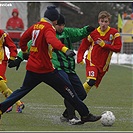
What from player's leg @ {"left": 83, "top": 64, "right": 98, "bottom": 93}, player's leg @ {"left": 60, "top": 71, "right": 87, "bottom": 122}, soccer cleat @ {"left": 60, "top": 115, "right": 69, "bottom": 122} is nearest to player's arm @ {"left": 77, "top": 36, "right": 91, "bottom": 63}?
player's leg @ {"left": 83, "top": 64, "right": 98, "bottom": 93}

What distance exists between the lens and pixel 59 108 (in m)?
11.9

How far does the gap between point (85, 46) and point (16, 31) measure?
15313 mm

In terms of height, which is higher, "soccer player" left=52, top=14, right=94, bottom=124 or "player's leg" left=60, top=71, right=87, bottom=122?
"soccer player" left=52, top=14, right=94, bottom=124

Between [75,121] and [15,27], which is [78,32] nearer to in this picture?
[75,121]

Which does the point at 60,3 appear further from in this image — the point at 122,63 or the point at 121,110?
the point at 121,110

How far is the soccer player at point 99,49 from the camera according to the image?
11.1m

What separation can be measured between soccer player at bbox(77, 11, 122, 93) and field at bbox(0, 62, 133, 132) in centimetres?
69

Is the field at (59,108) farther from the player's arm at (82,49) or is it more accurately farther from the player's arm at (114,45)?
the player's arm at (114,45)

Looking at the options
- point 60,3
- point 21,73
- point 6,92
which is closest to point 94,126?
point 6,92

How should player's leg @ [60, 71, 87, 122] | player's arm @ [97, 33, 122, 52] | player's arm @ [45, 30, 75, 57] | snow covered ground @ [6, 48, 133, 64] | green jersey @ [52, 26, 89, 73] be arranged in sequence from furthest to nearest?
snow covered ground @ [6, 48, 133, 64]
player's arm @ [97, 33, 122, 52]
player's leg @ [60, 71, 87, 122]
green jersey @ [52, 26, 89, 73]
player's arm @ [45, 30, 75, 57]

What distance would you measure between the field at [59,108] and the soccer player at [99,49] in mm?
691

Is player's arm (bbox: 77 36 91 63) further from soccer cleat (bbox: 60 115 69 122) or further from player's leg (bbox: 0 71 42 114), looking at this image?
player's leg (bbox: 0 71 42 114)

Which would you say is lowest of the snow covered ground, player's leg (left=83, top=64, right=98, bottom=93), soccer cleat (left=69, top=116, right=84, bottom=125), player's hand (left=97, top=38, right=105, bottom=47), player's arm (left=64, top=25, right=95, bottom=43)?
the snow covered ground

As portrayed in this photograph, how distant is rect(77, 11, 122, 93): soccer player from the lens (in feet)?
36.4
